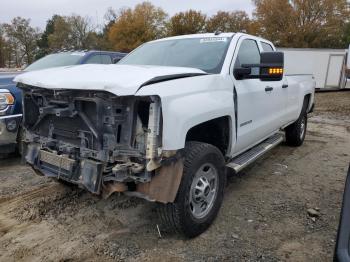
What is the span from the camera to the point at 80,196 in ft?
14.4

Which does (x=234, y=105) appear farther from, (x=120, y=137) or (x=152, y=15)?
(x=152, y=15)

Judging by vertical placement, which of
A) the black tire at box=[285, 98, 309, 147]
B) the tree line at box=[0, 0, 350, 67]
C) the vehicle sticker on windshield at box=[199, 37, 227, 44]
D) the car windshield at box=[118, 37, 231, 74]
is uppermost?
the tree line at box=[0, 0, 350, 67]

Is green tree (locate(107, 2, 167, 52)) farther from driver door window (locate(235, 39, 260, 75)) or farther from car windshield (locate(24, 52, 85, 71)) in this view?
driver door window (locate(235, 39, 260, 75))

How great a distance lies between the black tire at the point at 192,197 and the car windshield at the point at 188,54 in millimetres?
968

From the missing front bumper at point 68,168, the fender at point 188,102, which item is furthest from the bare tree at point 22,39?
the fender at point 188,102

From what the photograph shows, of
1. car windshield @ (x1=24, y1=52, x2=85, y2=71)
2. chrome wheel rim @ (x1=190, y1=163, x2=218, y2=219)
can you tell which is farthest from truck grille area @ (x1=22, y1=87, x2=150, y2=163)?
car windshield @ (x1=24, y1=52, x2=85, y2=71)

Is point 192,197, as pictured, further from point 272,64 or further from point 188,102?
point 272,64

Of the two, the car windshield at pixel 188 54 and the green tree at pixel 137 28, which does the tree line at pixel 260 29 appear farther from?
the car windshield at pixel 188 54

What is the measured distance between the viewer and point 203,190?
137 inches

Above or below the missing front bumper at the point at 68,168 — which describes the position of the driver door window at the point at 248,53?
above

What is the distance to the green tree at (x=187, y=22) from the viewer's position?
55531mm

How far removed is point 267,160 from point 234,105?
8.57 feet

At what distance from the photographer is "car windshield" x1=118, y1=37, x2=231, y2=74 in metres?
4.09

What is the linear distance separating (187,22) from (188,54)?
53833 mm
